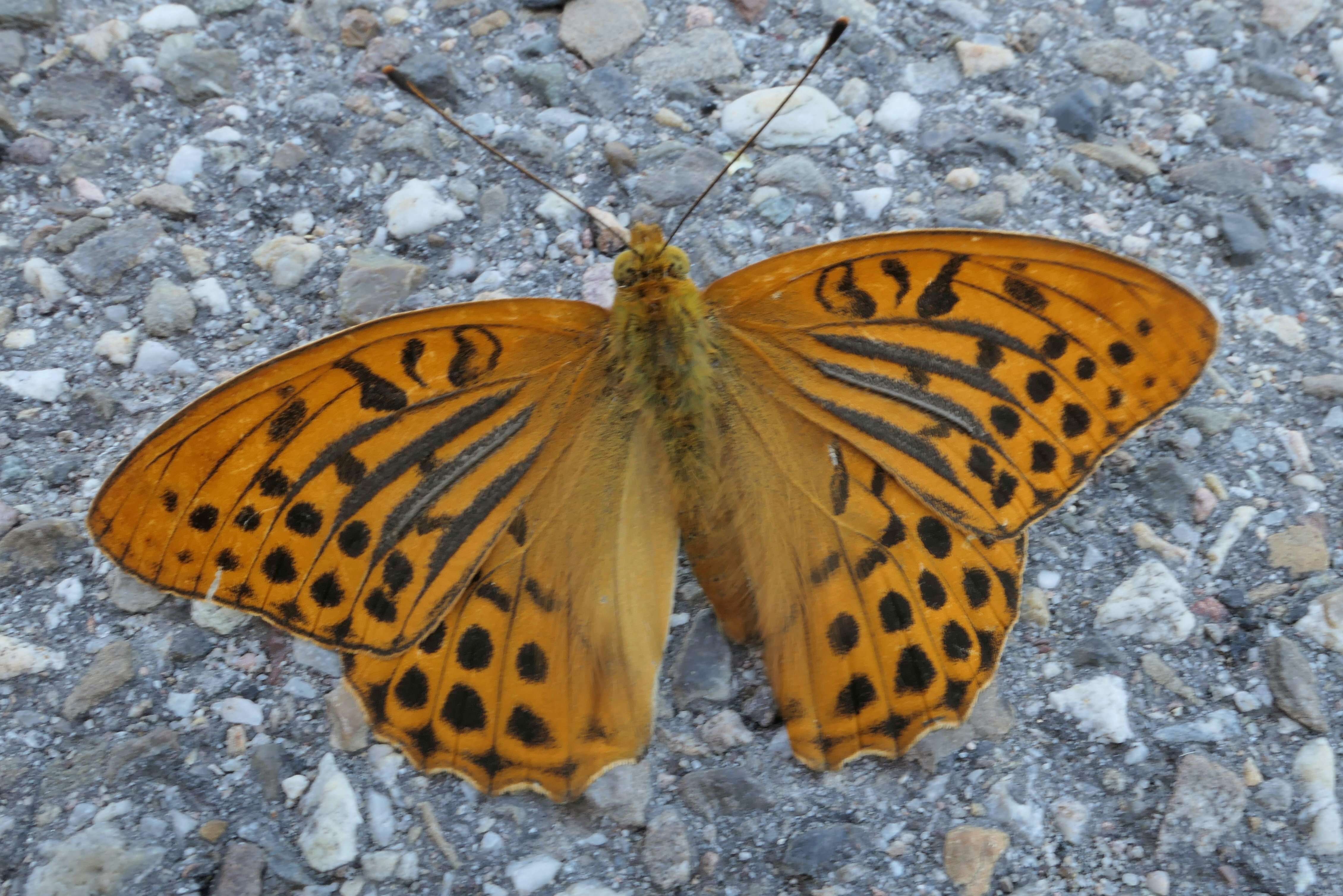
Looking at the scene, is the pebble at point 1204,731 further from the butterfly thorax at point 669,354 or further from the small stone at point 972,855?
the butterfly thorax at point 669,354

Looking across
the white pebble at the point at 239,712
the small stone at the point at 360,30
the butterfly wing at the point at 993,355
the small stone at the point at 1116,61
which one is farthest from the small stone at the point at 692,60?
the white pebble at the point at 239,712

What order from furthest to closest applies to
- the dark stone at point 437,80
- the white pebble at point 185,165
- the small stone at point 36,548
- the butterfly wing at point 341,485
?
the dark stone at point 437,80 < the white pebble at point 185,165 < the small stone at point 36,548 < the butterfly wing at point 341,485

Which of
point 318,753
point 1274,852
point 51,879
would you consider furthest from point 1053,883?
point 51,879

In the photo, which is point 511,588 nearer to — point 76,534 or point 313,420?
point 313,420

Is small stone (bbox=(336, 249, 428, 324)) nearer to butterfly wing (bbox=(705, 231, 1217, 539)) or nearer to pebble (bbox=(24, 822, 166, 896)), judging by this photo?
butterfly wing (bbox=(705, 231, 1217, 539))

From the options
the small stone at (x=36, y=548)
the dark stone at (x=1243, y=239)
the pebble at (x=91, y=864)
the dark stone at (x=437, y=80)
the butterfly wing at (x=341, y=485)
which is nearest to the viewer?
the butterfly wing at (x=341, y=485)

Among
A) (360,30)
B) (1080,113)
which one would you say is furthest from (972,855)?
(360,30)

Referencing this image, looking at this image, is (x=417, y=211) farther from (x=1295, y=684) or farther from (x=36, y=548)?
(x=1295, y=684)

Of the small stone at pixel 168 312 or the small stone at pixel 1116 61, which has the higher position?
the small stone at pixel 1116 61
